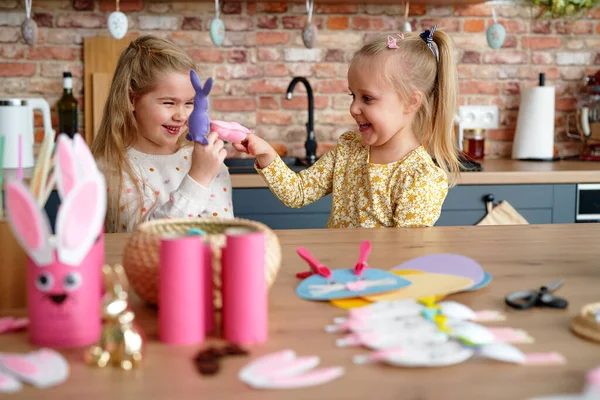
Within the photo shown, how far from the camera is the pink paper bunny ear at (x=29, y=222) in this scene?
70cm

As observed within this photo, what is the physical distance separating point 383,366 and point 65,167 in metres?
0.37

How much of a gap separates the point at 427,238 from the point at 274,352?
66 centimetres

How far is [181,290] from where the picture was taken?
75 centimetres

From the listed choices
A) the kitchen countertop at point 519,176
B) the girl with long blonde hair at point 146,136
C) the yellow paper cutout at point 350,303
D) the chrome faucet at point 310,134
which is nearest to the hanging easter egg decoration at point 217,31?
the chrome faucet at point 310,134

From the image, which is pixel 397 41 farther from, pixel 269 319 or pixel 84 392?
pixel 84 392

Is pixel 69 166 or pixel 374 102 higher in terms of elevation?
pixel 374 102

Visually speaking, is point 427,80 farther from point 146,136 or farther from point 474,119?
point 474,119

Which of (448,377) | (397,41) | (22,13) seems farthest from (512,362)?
(22,13)

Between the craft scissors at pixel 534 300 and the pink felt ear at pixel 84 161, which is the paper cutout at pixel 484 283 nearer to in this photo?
the craft scissors at pixel 534 300

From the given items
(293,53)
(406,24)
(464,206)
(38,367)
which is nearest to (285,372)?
(38,367)

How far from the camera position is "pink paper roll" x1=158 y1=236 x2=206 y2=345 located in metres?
0.74

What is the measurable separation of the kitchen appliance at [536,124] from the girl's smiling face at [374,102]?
1.45 m

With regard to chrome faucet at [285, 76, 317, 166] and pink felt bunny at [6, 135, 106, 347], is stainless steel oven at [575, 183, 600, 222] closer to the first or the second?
chrome faucet at [285, 76, 317, 166]

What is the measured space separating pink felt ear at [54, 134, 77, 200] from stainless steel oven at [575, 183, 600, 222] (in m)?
2.42
